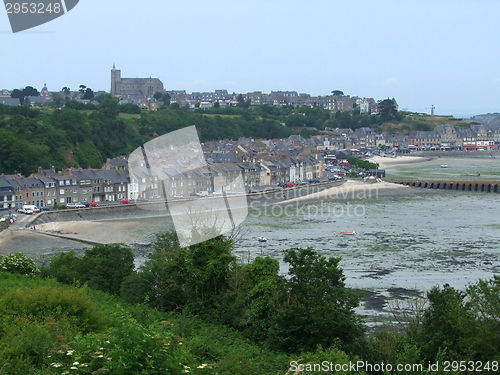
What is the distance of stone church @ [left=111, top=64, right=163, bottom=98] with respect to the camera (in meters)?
87.3

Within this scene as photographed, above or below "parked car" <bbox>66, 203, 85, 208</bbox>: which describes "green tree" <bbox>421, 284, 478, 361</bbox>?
above

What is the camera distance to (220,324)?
8750 mm

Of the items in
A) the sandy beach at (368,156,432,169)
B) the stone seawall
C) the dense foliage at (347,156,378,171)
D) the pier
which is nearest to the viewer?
the stone seawall

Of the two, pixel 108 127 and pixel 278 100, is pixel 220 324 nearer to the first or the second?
pixel 108 127

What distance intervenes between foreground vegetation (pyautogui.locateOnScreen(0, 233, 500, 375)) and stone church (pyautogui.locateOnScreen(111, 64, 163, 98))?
3112 inches

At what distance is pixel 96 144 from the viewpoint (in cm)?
4303

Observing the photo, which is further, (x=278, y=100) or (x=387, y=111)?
(x=278, y=100)

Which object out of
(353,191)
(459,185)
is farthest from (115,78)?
(459,185)

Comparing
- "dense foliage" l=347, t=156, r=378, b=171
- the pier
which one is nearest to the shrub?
the pier

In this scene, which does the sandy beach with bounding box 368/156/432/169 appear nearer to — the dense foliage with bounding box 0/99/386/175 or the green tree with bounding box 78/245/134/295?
the dense foliage with bounding box 0/99/386/175

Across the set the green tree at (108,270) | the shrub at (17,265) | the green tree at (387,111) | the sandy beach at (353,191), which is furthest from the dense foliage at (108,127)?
the green tree at (108,270)

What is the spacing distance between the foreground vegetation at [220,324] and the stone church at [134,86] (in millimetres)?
79041

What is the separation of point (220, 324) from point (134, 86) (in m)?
82.8

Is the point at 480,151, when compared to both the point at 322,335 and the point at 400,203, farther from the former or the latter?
the point at 322,335
